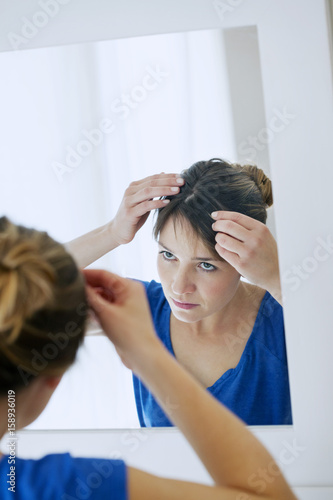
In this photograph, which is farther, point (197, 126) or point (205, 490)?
point (197, 126)

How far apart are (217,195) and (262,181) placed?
3.0 inches

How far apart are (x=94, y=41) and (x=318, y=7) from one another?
1.22ft

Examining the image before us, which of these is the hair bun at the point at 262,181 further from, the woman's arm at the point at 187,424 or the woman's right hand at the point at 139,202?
the woman's arm at the point at 187,424

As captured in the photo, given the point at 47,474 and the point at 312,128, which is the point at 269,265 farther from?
the point at 47,474

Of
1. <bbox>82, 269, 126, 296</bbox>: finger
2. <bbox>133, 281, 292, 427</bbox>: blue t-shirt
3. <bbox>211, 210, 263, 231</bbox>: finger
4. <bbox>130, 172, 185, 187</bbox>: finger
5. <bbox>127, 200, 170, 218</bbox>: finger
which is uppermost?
<bbox>130, 172, 185, 187</bbox>: finger

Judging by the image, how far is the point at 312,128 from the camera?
2.84 ft

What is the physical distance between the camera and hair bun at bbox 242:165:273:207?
88cm

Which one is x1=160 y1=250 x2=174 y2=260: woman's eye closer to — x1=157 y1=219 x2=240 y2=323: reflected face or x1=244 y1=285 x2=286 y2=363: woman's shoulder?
x1=157 y1=219 x2=240 y2=323: reflected face

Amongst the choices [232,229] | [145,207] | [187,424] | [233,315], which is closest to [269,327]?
[233,315]

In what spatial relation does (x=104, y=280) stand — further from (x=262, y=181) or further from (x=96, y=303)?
(x=262, y=181)

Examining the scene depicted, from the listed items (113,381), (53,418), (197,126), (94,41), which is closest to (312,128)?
(197,126)

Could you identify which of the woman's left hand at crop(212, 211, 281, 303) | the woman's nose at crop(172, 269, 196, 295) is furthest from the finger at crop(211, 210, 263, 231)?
the woman's nose at crop(172, 269, 196, 295)

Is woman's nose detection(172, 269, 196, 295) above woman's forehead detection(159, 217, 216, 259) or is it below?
below

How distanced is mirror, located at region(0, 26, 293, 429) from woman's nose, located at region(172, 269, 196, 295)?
0.04 m
